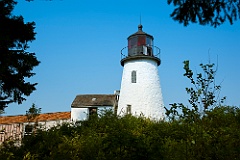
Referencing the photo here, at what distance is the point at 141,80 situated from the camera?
63.5ft

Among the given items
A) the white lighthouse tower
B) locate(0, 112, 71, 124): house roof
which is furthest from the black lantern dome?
locate(0, 112, 71, 124): house roof

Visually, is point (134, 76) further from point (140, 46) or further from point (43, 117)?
point (43, 117)

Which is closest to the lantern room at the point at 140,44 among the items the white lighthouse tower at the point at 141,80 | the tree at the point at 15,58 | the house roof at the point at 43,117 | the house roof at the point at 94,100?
the white lighthouse tower at the point at 141,80

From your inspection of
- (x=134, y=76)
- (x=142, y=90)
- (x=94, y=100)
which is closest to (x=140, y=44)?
(x=134, y=76)

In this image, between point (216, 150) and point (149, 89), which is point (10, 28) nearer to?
point (216, 150)

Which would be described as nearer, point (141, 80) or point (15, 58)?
point (15, 58)

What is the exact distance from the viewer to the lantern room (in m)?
20.1

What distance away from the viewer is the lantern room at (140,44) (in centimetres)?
2012

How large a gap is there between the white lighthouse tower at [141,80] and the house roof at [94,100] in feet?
10.3

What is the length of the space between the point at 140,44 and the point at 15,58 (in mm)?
12978

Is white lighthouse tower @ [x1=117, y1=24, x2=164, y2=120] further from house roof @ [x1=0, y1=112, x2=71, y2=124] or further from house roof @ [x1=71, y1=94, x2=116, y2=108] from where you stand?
house roof @ [x1=0, y1=112, x2=71, y2=124]

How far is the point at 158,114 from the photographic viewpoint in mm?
18547

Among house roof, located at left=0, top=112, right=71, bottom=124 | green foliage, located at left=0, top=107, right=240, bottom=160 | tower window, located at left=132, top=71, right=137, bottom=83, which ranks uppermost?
tower window, located at left=132, top=71, right=137, bottom=83

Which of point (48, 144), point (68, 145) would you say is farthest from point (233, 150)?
point (48, 144)
